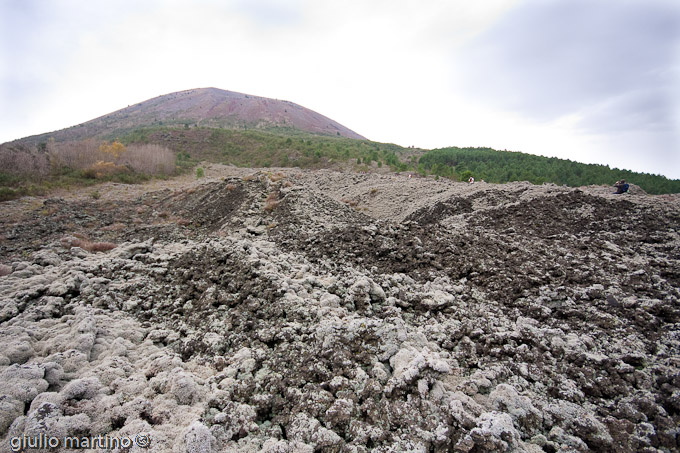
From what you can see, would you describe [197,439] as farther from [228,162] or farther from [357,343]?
[228,162]

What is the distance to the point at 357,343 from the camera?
341cm

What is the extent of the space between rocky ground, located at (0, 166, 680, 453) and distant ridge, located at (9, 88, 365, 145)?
70.3m

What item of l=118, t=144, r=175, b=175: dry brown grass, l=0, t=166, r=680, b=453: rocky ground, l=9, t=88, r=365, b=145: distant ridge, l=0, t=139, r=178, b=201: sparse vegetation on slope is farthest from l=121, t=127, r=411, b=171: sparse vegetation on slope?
l=0, t=166, r=680, b=453: rocky ground

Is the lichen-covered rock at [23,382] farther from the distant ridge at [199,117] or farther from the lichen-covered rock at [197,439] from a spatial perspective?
the distant ridge at [199,117]

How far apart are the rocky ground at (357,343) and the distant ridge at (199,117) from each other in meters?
70.3

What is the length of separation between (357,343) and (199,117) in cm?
9000

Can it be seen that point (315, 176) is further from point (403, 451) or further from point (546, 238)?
point (403, 451)

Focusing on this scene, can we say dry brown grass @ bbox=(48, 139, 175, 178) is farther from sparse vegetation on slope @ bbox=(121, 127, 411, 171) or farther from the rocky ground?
the rocky ground

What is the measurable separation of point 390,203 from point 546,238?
8.87 meters

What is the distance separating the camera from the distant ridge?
69562 millimetres

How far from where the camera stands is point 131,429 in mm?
2445

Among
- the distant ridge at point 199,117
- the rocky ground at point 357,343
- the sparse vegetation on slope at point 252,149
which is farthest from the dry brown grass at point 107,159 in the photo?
the distant ridge at point 199,117

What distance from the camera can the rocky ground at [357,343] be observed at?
2.49 metres

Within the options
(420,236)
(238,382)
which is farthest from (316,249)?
(238,382)
